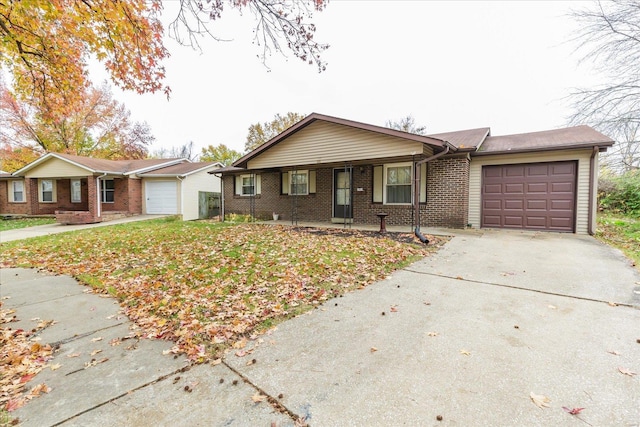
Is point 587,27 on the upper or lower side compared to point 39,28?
upper

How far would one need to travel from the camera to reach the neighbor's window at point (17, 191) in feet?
64.2

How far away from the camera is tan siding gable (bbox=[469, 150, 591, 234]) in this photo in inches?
342

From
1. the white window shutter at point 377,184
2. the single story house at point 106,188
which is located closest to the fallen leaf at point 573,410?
the white window shutter at point 377,184

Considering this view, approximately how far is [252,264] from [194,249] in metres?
2.33

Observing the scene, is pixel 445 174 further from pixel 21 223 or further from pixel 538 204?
pixel 21 223

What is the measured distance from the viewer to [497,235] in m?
8.66

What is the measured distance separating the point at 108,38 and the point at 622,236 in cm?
1452

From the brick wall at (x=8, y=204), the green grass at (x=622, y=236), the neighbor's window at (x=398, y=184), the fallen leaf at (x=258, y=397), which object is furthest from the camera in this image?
the brick wall at (x=8, y=204)

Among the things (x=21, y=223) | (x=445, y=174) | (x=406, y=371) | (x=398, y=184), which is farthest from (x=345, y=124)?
(x=21, y=223)

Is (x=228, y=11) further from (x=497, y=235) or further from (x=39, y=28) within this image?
(x=497, y=235)

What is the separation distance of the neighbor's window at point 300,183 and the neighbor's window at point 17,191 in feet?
65.4

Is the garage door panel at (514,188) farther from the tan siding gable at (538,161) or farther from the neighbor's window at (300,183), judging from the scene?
the neighbor's window at (300,183)


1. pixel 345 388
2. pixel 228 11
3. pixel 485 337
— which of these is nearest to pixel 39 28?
pixel 228 11

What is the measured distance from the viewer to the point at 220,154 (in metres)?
37.2
